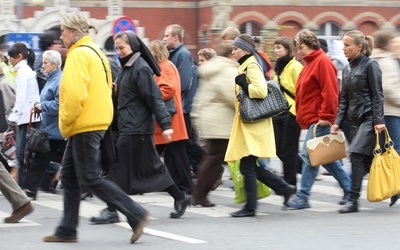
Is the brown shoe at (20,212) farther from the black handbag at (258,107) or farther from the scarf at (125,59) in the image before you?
the black handbag at (258,107)

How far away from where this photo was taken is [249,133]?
985cm

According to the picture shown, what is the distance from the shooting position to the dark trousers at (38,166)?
1157cm

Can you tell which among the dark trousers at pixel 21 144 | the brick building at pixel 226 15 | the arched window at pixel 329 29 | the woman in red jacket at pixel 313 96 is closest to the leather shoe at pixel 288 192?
the woman in red jacket at pixel 313 96

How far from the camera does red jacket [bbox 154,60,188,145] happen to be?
10.9 metres

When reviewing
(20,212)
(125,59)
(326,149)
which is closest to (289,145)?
(326,149)

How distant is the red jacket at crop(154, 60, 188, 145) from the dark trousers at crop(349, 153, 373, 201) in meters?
1.88

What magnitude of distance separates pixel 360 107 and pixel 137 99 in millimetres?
2203

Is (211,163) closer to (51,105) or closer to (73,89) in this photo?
(51,105)

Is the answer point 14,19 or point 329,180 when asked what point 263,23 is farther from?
point 329,180

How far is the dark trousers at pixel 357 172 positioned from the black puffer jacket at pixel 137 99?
2011mm

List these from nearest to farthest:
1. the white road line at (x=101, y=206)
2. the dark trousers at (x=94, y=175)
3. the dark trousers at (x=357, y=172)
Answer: the dark trousers at (x=94, y=175) → the white road line at (x=101, y=206) → the dark trousers at (x=357, y=172)

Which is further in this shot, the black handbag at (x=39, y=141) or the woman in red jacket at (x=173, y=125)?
the black handbag at (x=39, y=141)

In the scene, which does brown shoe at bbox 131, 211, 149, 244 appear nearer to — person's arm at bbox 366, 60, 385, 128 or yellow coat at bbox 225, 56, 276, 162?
yellow coat at bbox 225, 56, 276, 162

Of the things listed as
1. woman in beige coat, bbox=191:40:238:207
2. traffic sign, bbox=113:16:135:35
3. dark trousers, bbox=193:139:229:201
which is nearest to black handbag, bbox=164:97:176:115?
woman in beige coat, bbox=191:40:238:207
